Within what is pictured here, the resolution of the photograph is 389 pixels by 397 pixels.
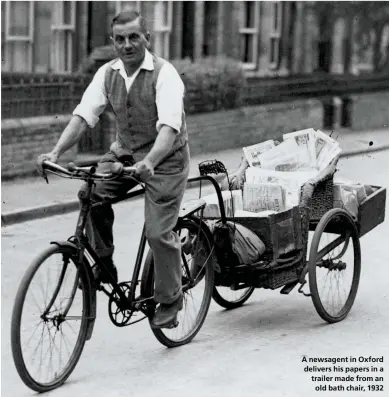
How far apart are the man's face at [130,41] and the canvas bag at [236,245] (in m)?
1.37

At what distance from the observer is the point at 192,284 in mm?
6391

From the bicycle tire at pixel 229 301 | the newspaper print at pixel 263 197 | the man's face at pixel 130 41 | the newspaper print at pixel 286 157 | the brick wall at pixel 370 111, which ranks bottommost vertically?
the brick wall at pixel 370 111

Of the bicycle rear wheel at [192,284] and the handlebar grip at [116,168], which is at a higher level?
the handlebar grip at [116,168]

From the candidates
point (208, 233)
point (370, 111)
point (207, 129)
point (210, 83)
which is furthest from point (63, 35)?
point (208, 233)

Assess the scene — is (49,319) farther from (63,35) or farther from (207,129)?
(63,35)

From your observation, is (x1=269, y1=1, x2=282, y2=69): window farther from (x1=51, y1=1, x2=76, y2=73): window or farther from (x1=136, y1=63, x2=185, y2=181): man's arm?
(x1=136, y1=63, x2=185, y2=181): man's arm

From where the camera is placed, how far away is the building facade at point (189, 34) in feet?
59.8

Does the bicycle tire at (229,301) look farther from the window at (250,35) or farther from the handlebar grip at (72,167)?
the window at (250,35)

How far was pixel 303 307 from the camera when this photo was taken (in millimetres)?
7379

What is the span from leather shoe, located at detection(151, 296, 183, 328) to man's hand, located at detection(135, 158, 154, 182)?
96 centimetres

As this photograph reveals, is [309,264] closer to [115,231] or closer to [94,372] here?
[94,372]

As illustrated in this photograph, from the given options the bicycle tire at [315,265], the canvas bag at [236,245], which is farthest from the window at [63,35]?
the canvas bag at [236,245]

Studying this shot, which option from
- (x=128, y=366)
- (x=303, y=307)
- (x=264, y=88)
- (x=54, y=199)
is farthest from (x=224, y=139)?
(x=128, y=366)

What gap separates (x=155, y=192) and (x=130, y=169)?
0.44 m
